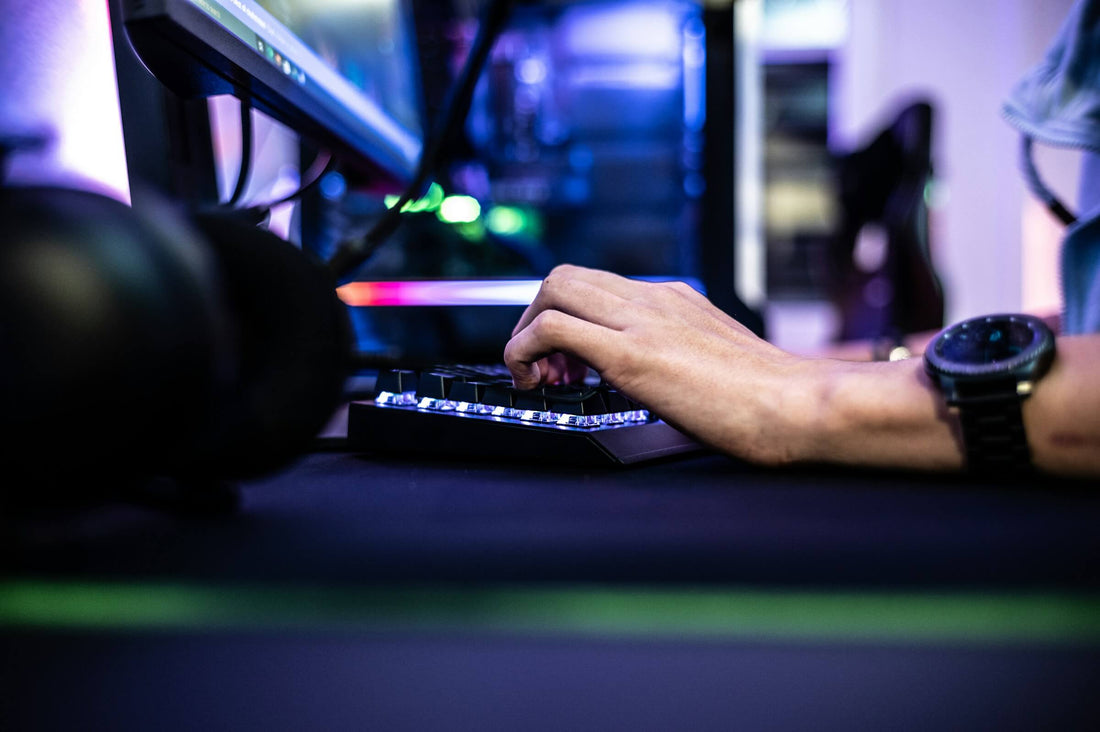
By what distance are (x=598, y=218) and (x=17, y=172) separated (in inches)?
47.8

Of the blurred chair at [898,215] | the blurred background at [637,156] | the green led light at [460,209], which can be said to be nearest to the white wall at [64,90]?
the blurred background at [637,156]

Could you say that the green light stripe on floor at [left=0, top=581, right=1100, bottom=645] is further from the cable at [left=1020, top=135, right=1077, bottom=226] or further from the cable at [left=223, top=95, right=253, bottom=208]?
the cable at [left=1020, top=135, right=1077, bottom=226]

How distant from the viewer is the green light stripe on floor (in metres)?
0.17

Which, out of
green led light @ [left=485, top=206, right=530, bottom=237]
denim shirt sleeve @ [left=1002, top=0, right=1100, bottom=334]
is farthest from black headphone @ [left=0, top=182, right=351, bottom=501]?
green led light @ [left=485, top=206, right=530, bottom=237]

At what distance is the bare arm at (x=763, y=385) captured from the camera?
308 mm

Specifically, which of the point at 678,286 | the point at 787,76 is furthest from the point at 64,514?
the point at 787,76

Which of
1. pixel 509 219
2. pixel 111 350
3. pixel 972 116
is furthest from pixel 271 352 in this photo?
pixel 972 116

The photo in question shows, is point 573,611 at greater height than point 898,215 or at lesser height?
lesser

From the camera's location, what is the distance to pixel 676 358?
360 millimetres

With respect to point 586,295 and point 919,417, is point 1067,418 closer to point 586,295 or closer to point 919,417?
point 919,417

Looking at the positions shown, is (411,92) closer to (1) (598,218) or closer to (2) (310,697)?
(1) (598,218)

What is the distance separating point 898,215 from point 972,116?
6.34 feet

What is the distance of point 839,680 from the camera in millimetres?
177

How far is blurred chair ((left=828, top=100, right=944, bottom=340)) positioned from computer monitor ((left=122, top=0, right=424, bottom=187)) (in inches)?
42.9
